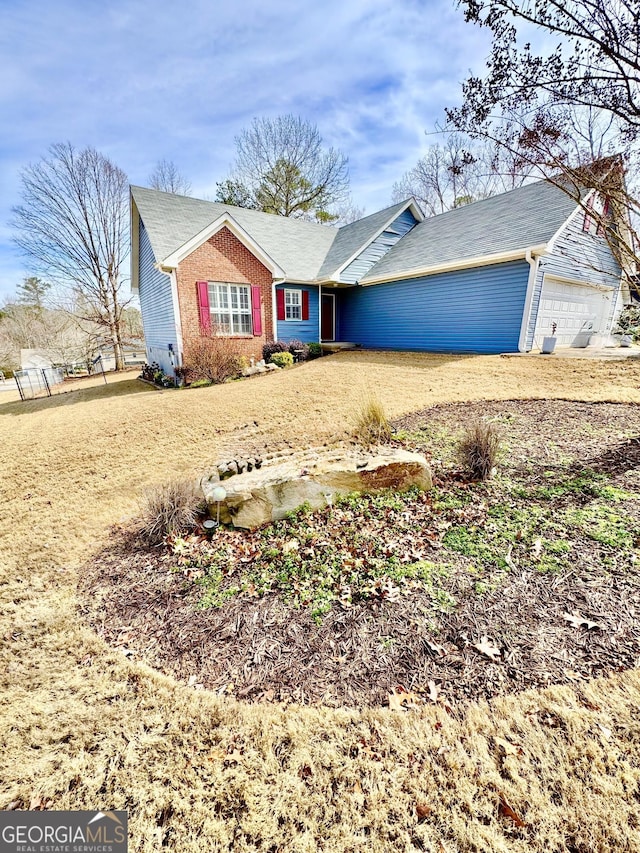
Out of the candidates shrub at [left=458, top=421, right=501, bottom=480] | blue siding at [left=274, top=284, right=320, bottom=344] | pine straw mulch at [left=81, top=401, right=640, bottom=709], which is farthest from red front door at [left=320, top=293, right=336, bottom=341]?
pine straw mulch at [left=81, top=401, right=640, bottom=709]

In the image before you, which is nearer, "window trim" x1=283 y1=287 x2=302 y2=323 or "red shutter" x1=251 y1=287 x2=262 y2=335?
"red shutter" x1=251 y1=287 x2=262 y2=335

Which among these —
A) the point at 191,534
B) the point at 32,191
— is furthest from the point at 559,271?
the point at 32,191

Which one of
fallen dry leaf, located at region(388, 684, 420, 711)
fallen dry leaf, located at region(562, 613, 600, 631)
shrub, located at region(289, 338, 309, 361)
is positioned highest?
shrub, located at region(289, 338, 309, 361)

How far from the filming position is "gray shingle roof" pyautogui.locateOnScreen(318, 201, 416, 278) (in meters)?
15.3

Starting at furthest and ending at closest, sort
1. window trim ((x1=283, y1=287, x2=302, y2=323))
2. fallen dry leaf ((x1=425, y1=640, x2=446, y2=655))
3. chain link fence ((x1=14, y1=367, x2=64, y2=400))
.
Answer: window trim ((x1=283, y1=287, x2=302, y2=323)) → chain link fence ((x1=14, y1=367, x2=64, y2=400)) → fallen dry leaf ((x1=425, y1=640, x2=446, y2=655))

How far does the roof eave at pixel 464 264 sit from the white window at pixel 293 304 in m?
2.82

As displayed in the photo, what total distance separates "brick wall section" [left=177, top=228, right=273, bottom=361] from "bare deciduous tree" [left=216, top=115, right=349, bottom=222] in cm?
1505

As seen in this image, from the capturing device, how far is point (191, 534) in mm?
3584

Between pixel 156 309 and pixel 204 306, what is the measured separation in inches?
141

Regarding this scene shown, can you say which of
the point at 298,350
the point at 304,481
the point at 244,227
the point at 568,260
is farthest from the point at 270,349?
the point at 304,481

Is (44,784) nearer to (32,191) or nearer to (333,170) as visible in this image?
(32,191)

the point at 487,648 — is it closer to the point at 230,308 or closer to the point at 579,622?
the point at 579,622

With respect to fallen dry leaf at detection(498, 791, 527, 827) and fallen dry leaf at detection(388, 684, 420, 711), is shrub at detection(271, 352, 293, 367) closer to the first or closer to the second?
fallen dry leaf at detection(388, 684, 420, 711)

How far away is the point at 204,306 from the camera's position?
11.8 m
